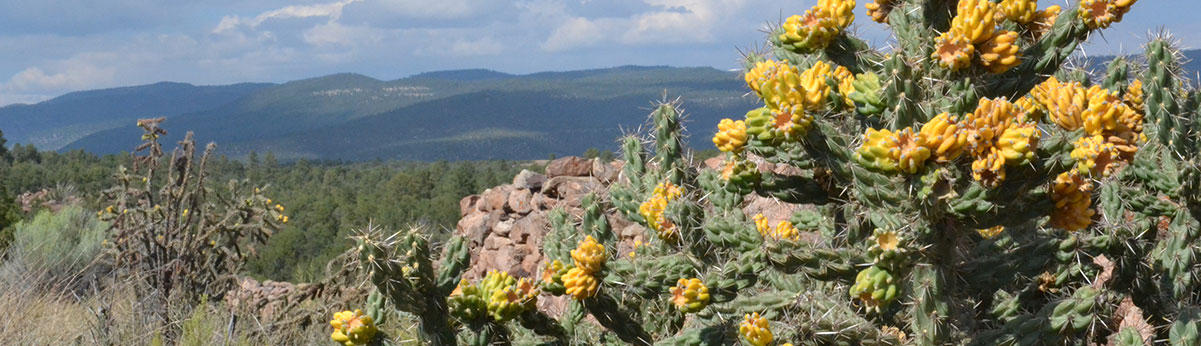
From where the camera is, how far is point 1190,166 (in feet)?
10.8

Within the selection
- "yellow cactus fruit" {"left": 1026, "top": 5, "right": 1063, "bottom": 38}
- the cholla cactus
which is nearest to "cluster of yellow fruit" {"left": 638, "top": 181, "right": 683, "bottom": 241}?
"yellow cactus fruit" {"left": 1026, "top": 5, "right": 1063, "bottom": 38}

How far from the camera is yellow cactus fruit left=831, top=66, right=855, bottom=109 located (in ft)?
9.57

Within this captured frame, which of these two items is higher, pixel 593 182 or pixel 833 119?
pixel 833 119

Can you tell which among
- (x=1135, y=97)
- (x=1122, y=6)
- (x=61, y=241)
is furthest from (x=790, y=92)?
(x=61, y=241)

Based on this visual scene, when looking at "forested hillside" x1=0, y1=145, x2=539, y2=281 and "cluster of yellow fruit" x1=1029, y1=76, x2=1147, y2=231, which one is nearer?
"cluster of yellow fruit" x1=1029, y1=76, x2=1147, y2=231

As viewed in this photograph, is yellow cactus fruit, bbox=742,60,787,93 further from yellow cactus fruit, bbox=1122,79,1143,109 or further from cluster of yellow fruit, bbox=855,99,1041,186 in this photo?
yellow cactus fruit, bbox=1122,79,1143,109

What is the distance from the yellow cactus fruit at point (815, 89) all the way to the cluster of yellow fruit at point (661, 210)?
859 mm

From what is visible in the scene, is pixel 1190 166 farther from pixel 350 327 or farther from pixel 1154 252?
pixel 350 327

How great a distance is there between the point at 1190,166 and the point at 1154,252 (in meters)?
0.32

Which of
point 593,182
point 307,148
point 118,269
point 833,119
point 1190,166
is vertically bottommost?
point 307,148

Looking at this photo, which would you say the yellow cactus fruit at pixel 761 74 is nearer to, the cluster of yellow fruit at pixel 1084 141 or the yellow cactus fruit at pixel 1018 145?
the yellow cactus fruit at pixel 1018 145

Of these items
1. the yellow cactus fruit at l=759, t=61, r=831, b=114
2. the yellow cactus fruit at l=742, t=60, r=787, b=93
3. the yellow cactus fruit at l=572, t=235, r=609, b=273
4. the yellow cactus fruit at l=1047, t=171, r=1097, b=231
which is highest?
the yellow cactus fruit at l=742, t=60, r=787, b=93

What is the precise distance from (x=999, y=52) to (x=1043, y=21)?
333mm

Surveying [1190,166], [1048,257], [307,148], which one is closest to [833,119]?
[1048,257]
